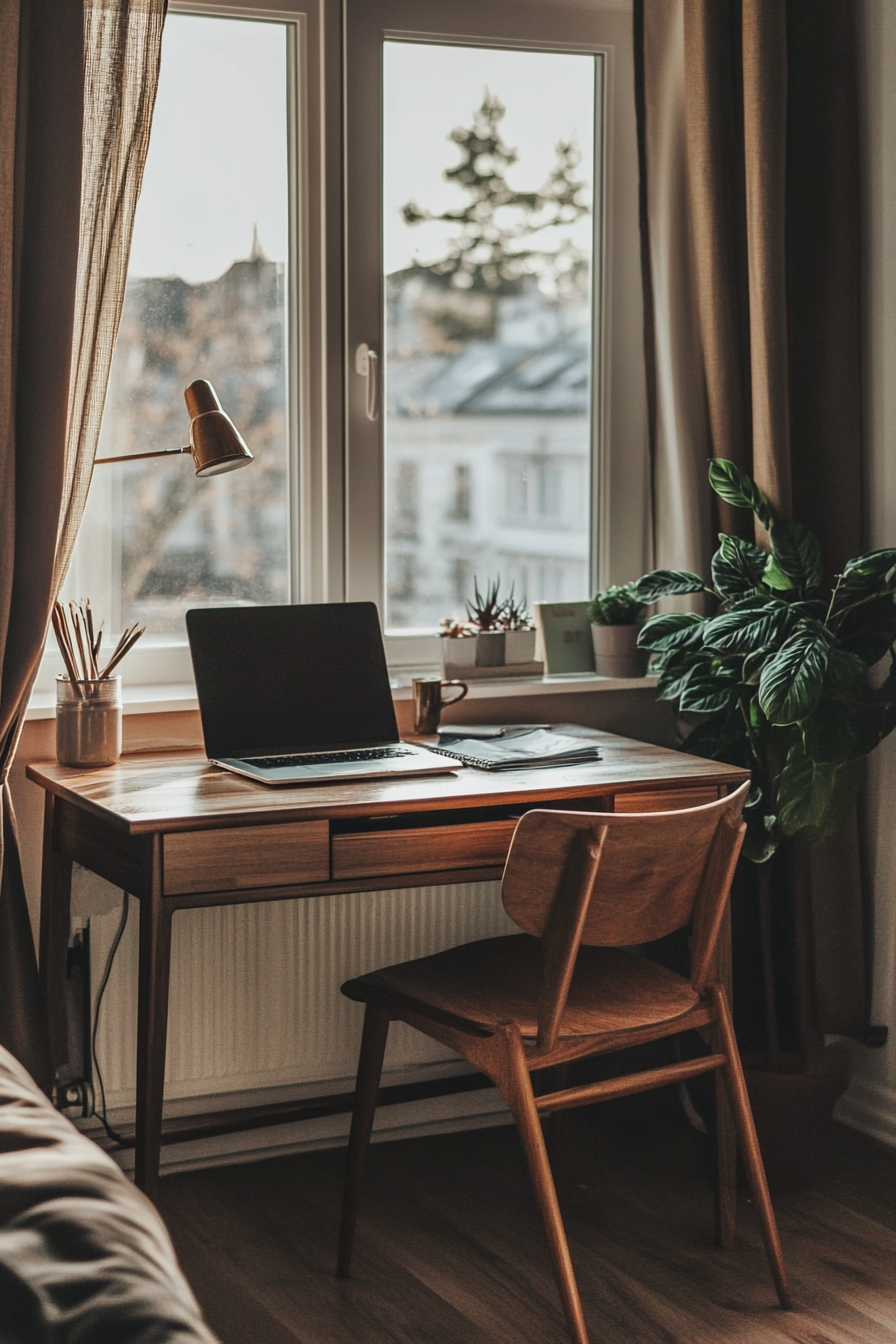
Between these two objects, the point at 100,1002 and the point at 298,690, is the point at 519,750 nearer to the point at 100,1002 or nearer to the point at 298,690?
the point at 298,690

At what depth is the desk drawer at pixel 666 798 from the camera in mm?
2398

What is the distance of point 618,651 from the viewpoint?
2953 millimetres

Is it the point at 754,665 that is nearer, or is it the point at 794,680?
the point at 794,680

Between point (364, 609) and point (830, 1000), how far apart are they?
1.19 m

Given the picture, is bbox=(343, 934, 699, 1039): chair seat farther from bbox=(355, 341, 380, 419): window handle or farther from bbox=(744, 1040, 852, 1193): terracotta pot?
bbox=(355, 341, 380, 419): window handle

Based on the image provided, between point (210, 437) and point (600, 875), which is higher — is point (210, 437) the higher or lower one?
the higher one

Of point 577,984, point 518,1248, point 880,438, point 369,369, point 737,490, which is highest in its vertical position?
point 369,369

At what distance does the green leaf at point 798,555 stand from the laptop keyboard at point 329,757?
0.76 m

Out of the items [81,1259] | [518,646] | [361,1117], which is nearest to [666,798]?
[518,646]

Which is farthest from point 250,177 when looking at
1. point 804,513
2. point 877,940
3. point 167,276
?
point 877,940

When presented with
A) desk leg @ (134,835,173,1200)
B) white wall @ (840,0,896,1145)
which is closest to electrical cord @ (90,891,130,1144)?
desk leg @ (134,835,173,1200)

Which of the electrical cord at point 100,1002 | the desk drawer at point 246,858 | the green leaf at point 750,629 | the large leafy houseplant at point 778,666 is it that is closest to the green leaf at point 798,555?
the large leafy houseplant at point 778,666

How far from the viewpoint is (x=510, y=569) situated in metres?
3.08

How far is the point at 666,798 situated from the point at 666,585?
48 cm
